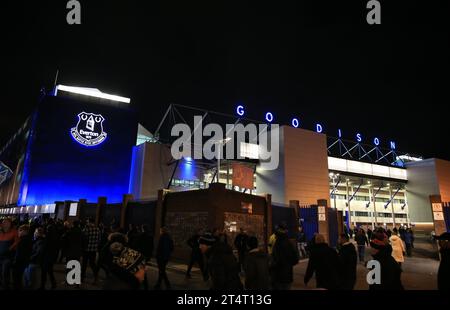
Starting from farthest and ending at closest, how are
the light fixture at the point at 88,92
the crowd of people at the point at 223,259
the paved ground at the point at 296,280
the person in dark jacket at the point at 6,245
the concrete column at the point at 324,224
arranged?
the light fixture at the point at 88,92, the concrete column at the point at 324,224, the paved ground at the point at 296,280, the person in dark jacket at the point at 6,245, the crowd of people at the point at 223,259

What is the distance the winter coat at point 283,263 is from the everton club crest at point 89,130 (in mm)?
35301

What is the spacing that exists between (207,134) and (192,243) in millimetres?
24044

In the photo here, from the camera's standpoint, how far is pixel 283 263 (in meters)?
5.58

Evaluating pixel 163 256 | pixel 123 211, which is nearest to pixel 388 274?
pixel 163 256

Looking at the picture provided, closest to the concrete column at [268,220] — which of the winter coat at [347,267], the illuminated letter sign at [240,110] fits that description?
the winter coat at [347,267]

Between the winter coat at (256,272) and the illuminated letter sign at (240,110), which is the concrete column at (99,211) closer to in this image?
the illuminated letter sign at (240,110)

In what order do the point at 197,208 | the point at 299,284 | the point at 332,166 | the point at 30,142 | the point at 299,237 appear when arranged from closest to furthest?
the point at 299,284, the point at 197,208, the point at 299,237, the point at 30,142, the point at 332,166

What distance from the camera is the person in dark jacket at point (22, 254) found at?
7039mm

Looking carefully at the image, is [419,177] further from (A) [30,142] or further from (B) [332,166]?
(A) [30,142]

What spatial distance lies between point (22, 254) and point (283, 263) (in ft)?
19.9

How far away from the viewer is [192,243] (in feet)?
35.1

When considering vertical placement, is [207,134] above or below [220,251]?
above

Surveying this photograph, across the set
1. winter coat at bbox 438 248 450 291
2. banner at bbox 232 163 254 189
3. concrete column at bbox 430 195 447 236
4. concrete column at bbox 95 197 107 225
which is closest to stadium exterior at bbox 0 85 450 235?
banner at bbox 232 163 254 189

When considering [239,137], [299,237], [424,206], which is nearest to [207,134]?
[239,137]
